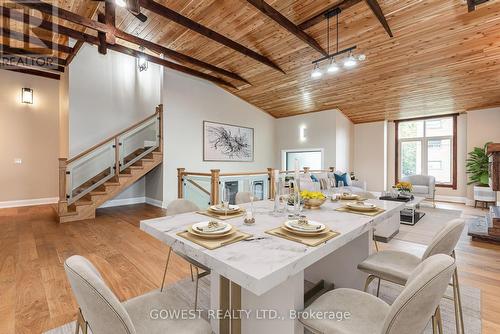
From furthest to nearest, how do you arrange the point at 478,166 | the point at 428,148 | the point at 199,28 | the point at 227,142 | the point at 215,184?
the point at 428,148
the point at 227,142
the point at 478,166
the point at 215,184
the point at 199,28

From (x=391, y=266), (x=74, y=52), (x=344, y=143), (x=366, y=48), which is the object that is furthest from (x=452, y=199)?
(x=74, y=52)

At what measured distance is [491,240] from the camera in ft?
11.1

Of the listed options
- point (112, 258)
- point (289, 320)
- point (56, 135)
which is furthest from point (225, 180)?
point (56, 135)

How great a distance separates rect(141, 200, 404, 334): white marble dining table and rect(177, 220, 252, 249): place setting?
0.12 feet

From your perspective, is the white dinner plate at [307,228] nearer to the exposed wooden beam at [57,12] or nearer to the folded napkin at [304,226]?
the folded napkin at [304,226]

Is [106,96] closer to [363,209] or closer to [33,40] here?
[33,40]

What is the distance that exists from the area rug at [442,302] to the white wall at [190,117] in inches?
150

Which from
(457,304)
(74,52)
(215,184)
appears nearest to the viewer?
(457,304)

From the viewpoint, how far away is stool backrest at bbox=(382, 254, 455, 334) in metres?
0.80

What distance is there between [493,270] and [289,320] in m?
2.91

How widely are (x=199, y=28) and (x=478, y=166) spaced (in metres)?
7.28

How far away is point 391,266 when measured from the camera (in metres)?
1.59

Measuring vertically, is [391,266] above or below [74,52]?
below

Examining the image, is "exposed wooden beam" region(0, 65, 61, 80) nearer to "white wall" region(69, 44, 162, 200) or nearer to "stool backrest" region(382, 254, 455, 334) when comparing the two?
"white wall" region(69, 44, 162, 200)
